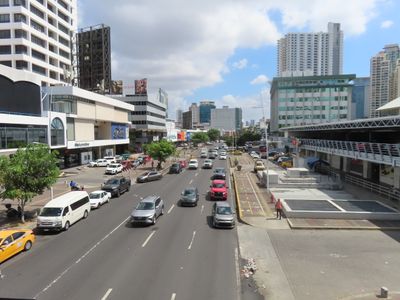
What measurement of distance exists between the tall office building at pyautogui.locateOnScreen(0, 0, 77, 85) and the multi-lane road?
4911 centimetres

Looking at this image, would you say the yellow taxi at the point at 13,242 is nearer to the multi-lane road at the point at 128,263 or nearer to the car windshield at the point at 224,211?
the multi-lane road at the point at 128,263

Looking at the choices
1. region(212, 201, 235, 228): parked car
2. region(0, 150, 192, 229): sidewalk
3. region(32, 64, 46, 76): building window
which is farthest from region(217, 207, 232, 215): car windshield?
region(32, 64, 46, 76): building window

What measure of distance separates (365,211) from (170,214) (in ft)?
48.0

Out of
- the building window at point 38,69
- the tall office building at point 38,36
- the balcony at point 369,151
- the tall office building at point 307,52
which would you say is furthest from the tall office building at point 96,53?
the tall office building at point 307,52

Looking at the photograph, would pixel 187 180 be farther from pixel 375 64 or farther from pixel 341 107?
pixel 375 64

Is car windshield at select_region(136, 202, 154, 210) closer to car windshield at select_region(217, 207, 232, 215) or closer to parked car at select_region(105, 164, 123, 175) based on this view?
car windshield at select_region(217, 207, 232, 215)

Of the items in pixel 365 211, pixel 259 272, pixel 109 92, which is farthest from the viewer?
pixel 109 92

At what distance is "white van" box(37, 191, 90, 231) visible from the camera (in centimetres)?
2056

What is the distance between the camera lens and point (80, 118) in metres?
59.2

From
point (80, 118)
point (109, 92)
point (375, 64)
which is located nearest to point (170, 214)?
point (80, 118)

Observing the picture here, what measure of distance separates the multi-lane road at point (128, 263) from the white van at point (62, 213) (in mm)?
548

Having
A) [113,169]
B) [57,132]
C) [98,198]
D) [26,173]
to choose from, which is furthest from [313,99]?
[26,173]

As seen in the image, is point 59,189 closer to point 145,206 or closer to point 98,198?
point 98,198

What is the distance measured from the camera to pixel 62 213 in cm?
2103
